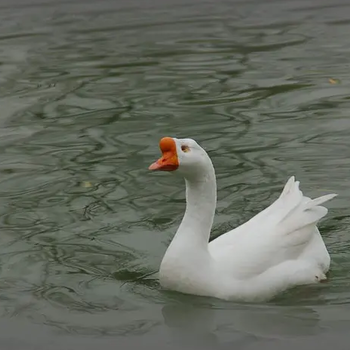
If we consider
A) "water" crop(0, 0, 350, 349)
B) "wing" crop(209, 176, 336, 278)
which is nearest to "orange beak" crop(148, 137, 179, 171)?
"wing" crop(209, 176, 336, 278)

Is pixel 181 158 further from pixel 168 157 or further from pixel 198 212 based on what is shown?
pixel 198 212

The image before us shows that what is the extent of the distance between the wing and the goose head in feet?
2.08

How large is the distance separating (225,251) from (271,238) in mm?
328

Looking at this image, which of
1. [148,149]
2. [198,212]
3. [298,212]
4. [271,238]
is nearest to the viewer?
[198,212]

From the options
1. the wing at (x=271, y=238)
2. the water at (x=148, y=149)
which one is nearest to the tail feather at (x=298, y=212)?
the wing at (x=271, y=238)

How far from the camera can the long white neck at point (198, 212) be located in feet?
24.1

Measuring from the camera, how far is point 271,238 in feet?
25.2

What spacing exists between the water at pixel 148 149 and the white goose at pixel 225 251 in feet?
0.38

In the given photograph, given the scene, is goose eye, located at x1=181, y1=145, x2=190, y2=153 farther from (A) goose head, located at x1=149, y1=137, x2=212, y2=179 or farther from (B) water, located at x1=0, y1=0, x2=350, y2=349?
(B) water, located at x1=0, y1=0, x2=350, y2=349

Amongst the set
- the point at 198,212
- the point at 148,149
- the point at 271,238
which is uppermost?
the point at 198,212

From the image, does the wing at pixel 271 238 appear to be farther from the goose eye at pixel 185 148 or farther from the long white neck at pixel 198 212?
the goose eye at pixel 185 148

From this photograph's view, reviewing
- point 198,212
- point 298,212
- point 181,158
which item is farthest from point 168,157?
point 298,212

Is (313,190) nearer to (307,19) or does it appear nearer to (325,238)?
(325,238)

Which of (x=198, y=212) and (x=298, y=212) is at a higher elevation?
(x=198, y=212)
